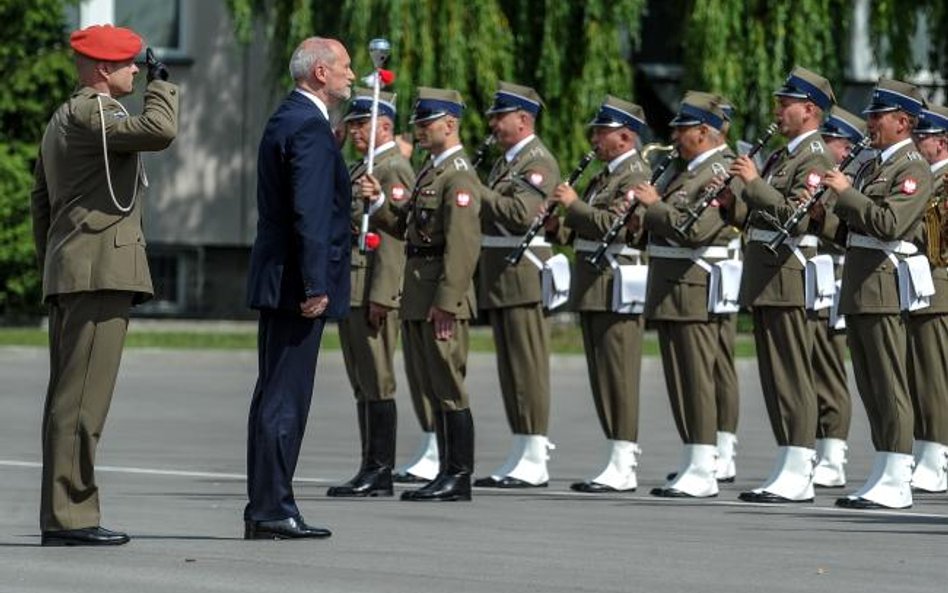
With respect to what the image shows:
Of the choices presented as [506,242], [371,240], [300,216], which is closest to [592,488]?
[506,242]

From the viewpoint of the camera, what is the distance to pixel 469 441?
13797mm

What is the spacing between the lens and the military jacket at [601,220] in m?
14.9

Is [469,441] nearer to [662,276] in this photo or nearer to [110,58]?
[662,276]

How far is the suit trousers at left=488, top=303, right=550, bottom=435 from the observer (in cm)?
1530

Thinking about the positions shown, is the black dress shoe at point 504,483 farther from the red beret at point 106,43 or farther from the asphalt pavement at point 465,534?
the red beret at point 106,43

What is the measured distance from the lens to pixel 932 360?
1452 centimetres

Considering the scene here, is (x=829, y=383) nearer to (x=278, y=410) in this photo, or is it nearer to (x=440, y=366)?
(x=440, y=366)

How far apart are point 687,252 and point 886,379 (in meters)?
1.61

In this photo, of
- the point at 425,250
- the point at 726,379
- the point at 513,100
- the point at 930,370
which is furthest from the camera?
the point at 726,379

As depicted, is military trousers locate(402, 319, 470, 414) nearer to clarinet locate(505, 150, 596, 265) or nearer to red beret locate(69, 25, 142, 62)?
clarinet locate(505, 150, 596, 265)

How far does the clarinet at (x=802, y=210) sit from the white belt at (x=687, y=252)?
0.67 meters

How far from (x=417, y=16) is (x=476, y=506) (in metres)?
17.5

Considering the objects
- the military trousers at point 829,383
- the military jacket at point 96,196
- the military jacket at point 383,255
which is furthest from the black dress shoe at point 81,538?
the military trousers at point 829,383

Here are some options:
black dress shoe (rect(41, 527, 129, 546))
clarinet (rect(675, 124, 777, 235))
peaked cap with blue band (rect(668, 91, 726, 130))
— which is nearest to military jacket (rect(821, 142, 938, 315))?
clarinet (rect(675, 124, 777, 235))
